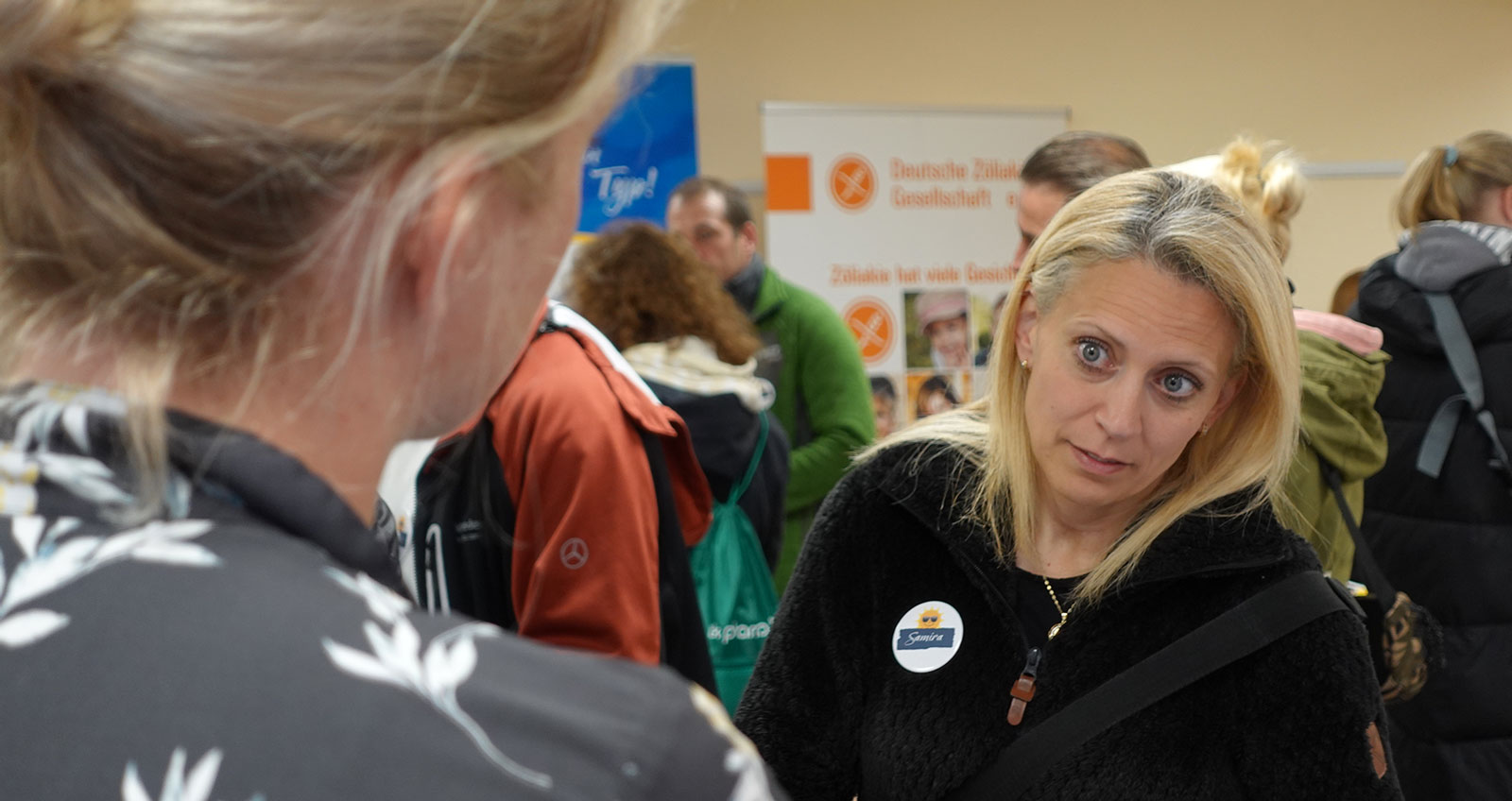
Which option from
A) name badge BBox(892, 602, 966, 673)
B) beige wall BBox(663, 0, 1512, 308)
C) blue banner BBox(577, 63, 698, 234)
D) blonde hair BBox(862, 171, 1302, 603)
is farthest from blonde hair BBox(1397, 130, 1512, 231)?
beige wall BBox(663, 0, 1512, 308)

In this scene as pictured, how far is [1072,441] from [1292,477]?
819 mm

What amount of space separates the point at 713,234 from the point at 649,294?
51.4 inches

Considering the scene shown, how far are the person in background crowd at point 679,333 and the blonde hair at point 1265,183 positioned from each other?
1.07 meters

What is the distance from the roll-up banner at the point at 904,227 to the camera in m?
6.40

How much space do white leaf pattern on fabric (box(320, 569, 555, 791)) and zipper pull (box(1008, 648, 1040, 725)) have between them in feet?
3.85

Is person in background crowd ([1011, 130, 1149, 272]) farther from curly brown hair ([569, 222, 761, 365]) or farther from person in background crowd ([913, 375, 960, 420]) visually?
person in background crowd ([913, 375, 960, 420])

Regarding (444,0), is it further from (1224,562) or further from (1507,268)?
(1507,268)

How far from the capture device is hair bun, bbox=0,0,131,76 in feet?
1.88

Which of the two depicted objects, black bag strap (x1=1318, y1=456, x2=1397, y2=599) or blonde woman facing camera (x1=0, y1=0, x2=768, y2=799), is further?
black bag strap (x1=1318, y1=456, x2=1397, y2=599)

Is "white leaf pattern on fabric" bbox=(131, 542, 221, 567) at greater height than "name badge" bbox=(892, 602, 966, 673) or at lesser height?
greater

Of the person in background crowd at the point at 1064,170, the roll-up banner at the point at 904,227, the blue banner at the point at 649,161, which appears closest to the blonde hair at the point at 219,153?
the person in background crowd at the point at 1064,170

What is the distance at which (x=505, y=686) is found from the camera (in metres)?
0.55

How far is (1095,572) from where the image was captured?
1678 mm

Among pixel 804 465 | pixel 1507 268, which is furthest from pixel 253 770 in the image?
pixel 804 465
